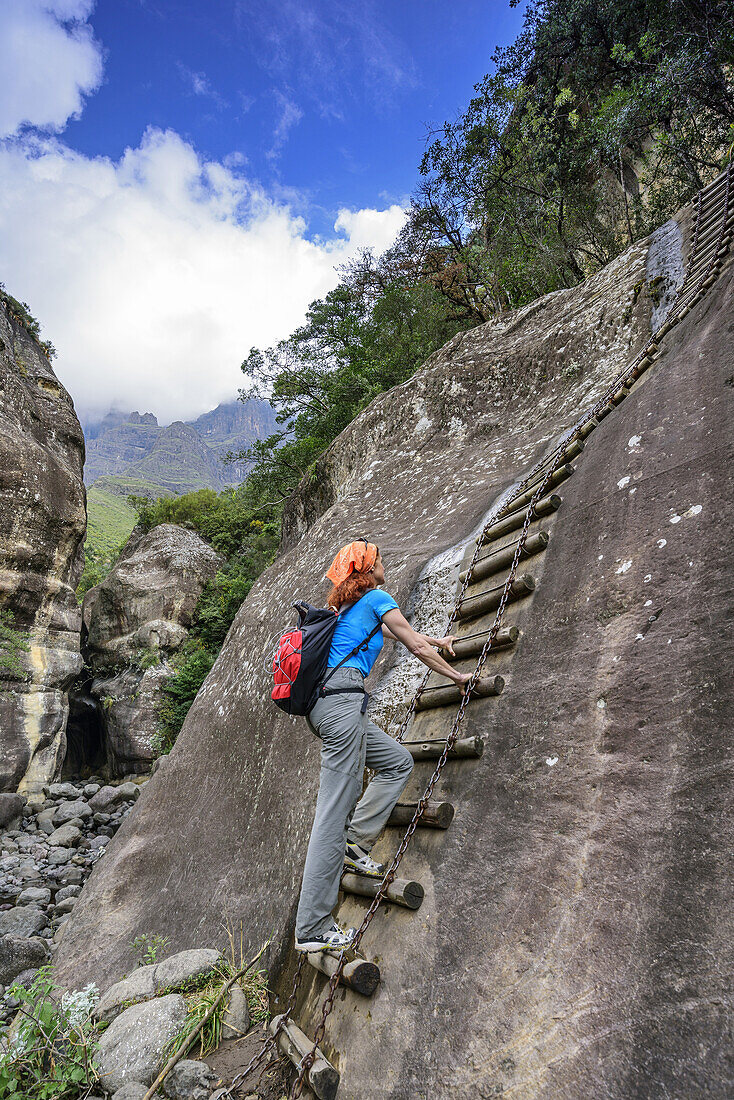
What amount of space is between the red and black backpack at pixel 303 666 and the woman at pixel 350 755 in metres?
0.06

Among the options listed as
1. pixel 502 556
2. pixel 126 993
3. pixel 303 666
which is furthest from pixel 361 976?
pixel 502 556

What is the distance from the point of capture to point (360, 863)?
3551 millimetres

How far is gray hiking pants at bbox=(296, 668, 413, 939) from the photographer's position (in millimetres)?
3342

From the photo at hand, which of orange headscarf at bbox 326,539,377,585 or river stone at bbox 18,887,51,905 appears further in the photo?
river stone at bbox 18,887,51,905

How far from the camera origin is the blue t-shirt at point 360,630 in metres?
3.77

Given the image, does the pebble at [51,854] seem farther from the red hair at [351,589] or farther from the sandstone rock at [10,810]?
the red hair at [351,589]

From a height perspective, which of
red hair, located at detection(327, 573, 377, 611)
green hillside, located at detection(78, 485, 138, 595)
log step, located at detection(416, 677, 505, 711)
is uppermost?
green hillside, located at detection(78, 485, 138, 595)

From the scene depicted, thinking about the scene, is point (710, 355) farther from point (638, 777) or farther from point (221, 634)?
point (221, 634)

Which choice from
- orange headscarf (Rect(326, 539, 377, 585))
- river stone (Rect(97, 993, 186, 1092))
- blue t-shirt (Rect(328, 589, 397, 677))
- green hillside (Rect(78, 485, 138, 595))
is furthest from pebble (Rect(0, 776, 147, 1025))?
green hillside (Rect(78, 485, 138, 595))

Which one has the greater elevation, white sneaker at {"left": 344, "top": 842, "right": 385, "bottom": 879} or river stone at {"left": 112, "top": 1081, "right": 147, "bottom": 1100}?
white sneaker at {"left": 344, "top": 842, "right": 385, "bottom": 879}

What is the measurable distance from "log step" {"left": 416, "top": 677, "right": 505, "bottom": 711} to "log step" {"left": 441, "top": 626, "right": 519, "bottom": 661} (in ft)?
0.83

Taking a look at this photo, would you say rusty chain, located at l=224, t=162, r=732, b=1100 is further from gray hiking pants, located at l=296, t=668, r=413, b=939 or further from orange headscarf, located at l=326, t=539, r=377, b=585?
orange headscarf, located at l=326, t=539, r=377, b=585

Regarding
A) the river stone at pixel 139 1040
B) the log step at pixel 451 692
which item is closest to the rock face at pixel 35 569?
the river stone at pixel 139 1040

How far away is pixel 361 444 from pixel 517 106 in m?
15.8
